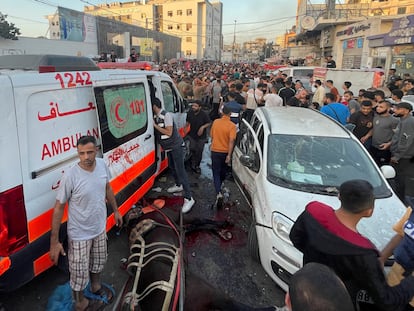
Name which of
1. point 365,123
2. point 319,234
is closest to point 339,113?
point 365,123

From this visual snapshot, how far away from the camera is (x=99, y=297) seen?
2965 mm

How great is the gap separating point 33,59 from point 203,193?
11.1 ft

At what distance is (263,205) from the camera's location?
11.3 ft

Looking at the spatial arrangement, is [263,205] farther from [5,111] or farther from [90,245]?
[5,111]

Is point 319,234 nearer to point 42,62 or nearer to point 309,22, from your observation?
point 42,62

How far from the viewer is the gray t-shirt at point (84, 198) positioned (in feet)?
8.05

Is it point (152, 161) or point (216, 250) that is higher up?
point (152, 161)

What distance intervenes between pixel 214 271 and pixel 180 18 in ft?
244

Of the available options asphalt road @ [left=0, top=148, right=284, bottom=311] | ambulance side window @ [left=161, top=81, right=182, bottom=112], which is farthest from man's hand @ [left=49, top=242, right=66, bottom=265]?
ambulance side window @ [left=161, top=81, right=182, bottom=112]

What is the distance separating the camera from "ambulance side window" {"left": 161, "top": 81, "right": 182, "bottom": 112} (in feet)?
19.0

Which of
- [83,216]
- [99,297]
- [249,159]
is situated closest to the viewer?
[83,216]

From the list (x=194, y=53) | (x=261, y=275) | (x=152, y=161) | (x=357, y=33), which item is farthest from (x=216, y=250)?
(x=194, y=53)

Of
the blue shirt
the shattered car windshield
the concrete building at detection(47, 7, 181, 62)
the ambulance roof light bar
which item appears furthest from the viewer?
the concrete building at detection(47, 7, 181, 62)

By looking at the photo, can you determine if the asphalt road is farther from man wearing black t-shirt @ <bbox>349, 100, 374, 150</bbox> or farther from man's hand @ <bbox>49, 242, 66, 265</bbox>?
man wearing black t-shirt @ <bbox>349, 100, 374, 150</bbox>
